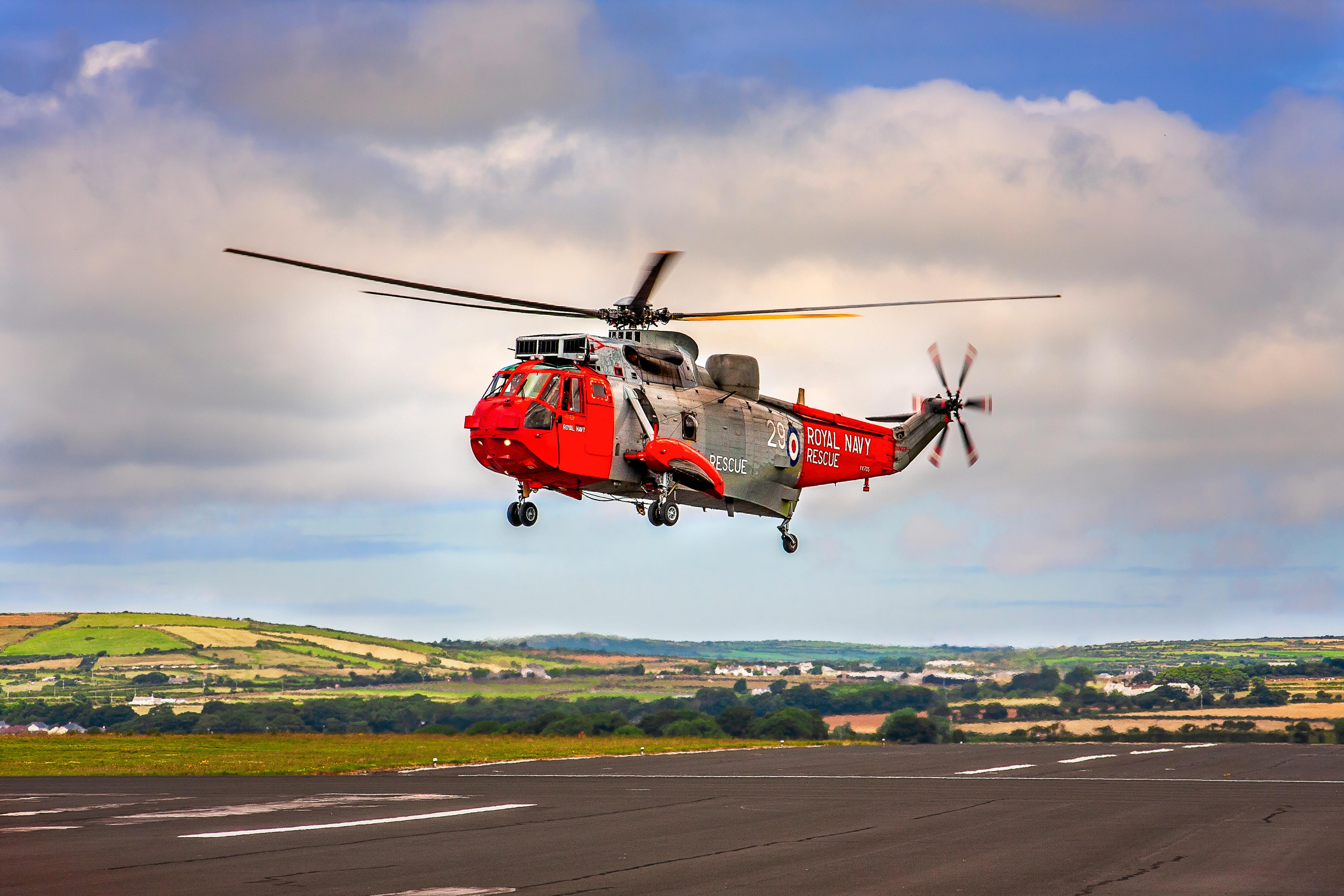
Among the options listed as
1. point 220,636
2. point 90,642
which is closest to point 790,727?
point 220,636

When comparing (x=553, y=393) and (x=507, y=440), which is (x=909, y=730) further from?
(x=507, y=440)

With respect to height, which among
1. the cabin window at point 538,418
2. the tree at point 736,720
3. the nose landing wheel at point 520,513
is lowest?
the tree at point 736,720

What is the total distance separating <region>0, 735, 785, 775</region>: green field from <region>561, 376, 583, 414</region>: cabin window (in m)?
14.3

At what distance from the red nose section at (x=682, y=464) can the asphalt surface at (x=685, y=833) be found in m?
10.5

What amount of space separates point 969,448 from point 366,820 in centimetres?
3842

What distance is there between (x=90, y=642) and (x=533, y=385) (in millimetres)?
124003

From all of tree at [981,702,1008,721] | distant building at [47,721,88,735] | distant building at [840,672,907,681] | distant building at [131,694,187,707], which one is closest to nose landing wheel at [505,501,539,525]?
distant building at [47,721,88,735]

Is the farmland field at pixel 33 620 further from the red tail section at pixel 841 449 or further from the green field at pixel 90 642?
the red tail section at pixel 841 449

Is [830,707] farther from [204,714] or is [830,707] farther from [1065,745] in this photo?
[204,714]

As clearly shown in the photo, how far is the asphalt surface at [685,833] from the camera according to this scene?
18.5m

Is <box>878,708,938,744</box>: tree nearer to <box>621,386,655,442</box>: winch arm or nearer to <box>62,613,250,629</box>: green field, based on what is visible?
<box>621,386,655,442</box>: winch arm

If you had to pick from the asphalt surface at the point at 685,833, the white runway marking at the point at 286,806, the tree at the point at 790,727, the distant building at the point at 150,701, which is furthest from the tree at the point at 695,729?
the distant building at the point at 150,701

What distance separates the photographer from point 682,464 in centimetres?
4475

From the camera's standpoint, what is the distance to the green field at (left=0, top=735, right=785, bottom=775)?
44.1 m
